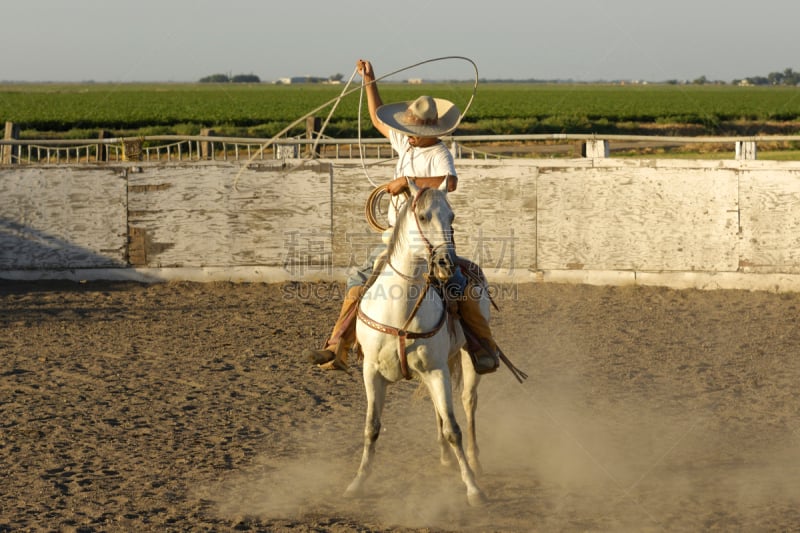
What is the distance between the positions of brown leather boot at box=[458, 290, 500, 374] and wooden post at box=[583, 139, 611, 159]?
7.98 m

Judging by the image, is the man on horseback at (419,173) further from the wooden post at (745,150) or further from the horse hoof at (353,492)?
the wooden post at (745,150)

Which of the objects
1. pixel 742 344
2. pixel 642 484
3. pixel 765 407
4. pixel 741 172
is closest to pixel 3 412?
pixel 642 484

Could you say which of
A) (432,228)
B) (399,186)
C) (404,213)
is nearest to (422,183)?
(399,186)

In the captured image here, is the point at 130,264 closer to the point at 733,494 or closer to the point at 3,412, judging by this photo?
the point at 3,412

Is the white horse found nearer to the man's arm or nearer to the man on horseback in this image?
the man's arm

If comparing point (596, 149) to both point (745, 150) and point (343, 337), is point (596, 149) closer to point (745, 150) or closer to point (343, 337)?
point (745, 150)

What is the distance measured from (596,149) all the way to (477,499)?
9.14 metres

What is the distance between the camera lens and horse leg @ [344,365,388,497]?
21.2 feet

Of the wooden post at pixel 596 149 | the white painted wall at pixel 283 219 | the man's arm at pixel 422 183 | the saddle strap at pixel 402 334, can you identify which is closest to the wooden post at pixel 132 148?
the white painted wall at pixel 283 219

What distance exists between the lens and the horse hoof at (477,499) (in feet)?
20.7

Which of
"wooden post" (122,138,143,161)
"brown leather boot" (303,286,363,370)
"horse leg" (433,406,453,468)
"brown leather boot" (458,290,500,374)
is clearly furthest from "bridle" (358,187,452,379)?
"wooden post" (122,138,143,161)

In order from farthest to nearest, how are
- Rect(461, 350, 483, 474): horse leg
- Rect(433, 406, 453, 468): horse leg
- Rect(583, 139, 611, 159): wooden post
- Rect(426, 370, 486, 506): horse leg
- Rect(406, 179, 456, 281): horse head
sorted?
1. Rect(583, 139, 611, 159): wooden post
2. Rect(461, 350, 483, 474): horse leg
3. Rect(433, 406, 453, 468): horse leg
4. Rect(426, 370, 486, 506): horse leg
5. Rect(406, 179, 456, 281): horse head

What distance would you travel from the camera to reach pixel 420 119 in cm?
660

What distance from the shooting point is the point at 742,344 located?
1079cm
